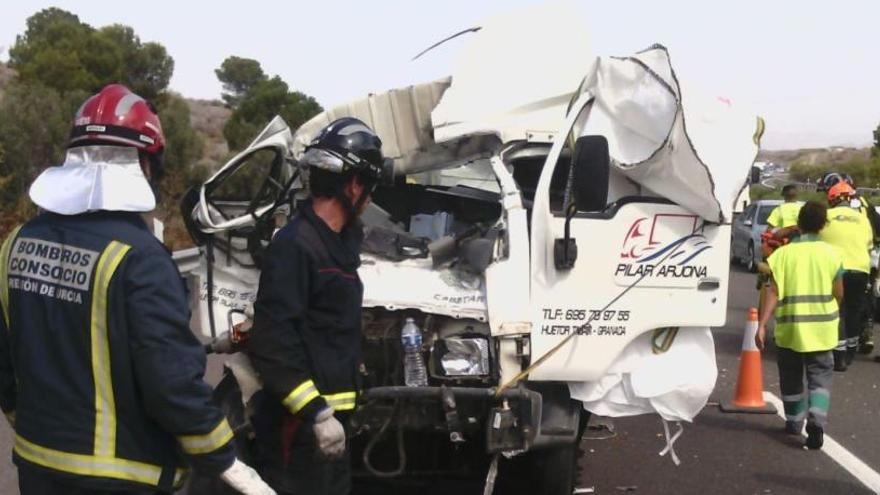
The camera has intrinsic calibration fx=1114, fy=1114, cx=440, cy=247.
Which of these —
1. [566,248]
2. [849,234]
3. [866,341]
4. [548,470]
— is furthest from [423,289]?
[866,341]

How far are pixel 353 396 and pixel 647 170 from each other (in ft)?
7.50

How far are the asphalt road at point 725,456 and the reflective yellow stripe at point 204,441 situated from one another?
3.50 m

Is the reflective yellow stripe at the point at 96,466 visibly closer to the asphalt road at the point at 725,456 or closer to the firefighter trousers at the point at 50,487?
the firefighter trousers at the point at 50,487

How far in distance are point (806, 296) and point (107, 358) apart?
590 cm

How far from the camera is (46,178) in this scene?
10.5ft

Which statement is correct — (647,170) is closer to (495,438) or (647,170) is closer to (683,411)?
(683,411)

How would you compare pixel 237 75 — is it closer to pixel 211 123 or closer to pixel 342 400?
pixel 211 123

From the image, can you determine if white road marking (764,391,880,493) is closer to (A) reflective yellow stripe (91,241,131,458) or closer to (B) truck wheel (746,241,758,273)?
(A) reflective yellow stripe (91,241,131,458)

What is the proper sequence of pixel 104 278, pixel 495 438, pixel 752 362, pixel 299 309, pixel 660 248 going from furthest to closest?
pixel 752 362, pixel 660 248, pixel 495 438, pixel 299 309, pixel 104 278

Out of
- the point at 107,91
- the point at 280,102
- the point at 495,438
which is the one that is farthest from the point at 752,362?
the point at 280,102

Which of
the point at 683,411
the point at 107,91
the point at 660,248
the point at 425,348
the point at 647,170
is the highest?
the point at 107,91

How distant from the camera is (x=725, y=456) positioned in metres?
7.52

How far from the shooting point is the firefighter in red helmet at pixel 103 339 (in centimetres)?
302

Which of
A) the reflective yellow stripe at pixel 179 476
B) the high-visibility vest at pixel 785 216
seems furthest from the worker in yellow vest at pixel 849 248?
the reflective yellow stripe at pixel 179 476
